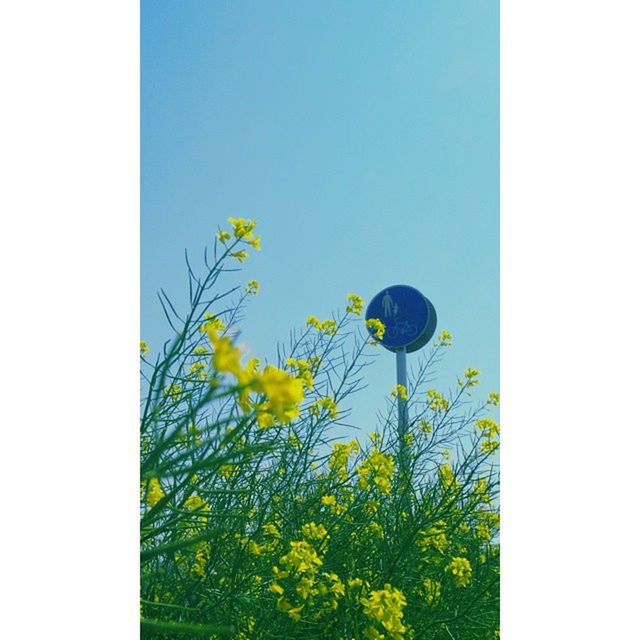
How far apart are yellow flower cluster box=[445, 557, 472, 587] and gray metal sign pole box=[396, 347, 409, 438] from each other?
28 centimetres

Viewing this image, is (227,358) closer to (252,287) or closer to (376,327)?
(252,287)

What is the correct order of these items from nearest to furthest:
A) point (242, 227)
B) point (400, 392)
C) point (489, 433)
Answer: point (242, 227)
point (489, 433)
point (400, 392)

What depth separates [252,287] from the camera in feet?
3.92

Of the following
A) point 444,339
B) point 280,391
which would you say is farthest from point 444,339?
point 280,391

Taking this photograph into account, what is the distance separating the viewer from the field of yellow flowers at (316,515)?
0.93 m

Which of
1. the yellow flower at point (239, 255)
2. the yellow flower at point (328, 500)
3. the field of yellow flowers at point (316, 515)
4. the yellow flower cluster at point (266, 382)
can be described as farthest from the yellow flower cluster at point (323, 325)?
the yellow flower cluster at point (266, 382)

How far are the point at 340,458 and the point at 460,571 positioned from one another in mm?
287

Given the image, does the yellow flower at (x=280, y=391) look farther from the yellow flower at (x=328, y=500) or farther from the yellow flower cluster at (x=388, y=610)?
the yellow flower at (x=328, y=500)

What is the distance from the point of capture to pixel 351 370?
1.34 metres

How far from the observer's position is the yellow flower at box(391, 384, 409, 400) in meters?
1.50

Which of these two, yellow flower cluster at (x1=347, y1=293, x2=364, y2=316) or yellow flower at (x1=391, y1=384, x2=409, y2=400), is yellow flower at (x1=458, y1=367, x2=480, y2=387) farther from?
yellow flower cluster at (x1=347, y1=293, x2=364, y2=316)

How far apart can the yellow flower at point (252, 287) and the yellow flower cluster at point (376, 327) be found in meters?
0.28
